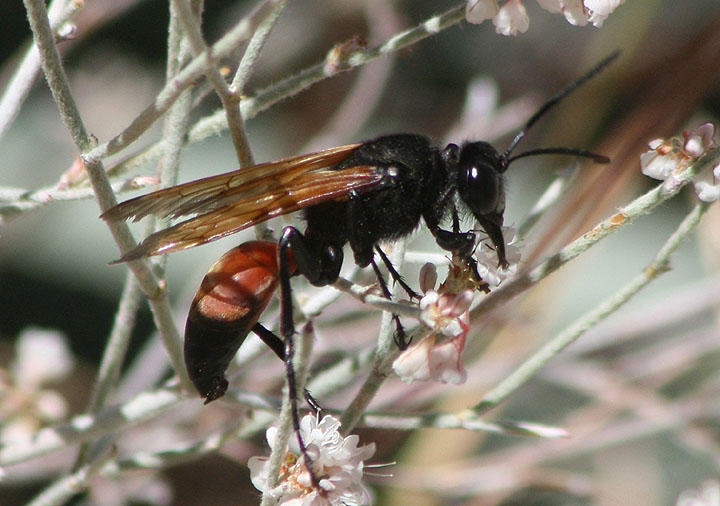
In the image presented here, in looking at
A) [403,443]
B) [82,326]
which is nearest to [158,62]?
[82,326]

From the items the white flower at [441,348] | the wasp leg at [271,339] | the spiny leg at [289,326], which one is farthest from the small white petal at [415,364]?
the wasp leg at [271,339]

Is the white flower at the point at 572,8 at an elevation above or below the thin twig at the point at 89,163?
above

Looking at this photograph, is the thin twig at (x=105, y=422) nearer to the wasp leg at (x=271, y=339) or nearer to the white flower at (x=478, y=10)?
the wasp leg at (x=271, y=339)

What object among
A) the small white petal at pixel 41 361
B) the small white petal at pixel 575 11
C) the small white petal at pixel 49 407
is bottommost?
the small white petal at pixel 575 11

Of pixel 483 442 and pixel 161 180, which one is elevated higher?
pixel 483 442

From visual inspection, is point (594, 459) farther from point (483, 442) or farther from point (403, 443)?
point (403, 443)

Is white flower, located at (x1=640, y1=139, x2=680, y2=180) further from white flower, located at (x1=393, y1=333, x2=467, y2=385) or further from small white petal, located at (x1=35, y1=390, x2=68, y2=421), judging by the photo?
small white petal, located at (x1=35, y1=390, x2=68, y2=421)

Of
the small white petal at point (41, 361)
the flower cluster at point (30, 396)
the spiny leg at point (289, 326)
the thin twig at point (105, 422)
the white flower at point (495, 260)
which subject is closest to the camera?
the spiny leg at point (289, 326)
